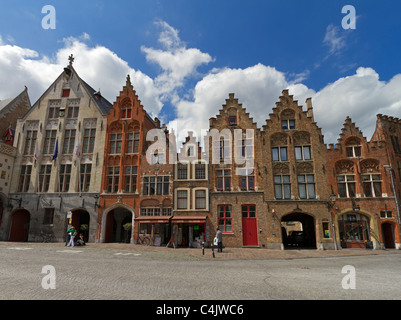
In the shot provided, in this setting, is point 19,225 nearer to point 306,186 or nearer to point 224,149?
point 224,149

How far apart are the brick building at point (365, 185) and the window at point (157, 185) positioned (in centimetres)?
1641

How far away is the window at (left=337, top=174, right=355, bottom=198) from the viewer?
24380mm

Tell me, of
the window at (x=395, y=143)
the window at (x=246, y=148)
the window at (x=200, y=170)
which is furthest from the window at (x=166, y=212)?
the window at (x=395, y=143)

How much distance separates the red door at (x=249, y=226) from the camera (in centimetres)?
2383

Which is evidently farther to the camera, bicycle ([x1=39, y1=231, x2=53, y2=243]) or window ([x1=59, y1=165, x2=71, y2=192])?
window ([x1=59, y1=165, x2=71, y2=192])

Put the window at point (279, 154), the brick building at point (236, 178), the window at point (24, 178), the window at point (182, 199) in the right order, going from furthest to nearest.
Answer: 1. the window at point (24, 178)
2. the window at point (279, 154)
3. the window at point (182, 199)
4. the brick building at point (236, 178)

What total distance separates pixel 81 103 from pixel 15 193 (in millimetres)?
12761

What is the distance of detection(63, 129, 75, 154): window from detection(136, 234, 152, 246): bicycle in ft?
44.0

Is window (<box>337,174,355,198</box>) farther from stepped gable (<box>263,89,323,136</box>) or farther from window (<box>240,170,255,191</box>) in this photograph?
window (<box>240,170,255,191</box>)

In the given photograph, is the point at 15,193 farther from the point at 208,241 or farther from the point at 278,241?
the point at 278,241

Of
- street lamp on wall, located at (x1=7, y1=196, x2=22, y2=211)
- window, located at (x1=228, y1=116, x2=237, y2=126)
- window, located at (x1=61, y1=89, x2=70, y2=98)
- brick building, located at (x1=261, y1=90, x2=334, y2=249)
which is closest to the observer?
brick building, located at (x1=261, y1=90, x2=334, y2=249)

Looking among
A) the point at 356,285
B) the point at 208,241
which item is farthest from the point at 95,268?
the point at 208,241

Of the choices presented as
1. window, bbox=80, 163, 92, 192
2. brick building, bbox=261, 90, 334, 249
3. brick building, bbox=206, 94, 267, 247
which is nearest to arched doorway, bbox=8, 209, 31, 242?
window, bbox=80, 163, 92, 192

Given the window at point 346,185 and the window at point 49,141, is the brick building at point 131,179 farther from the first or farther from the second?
the window at point 346,185
